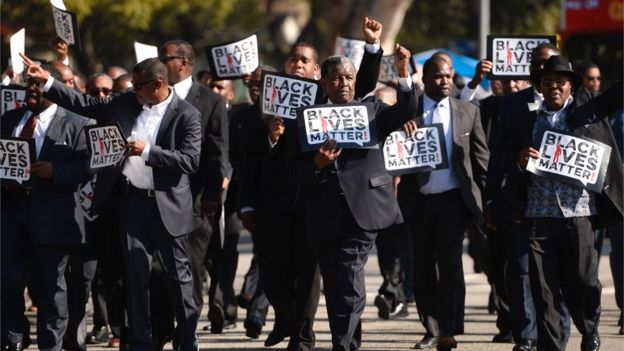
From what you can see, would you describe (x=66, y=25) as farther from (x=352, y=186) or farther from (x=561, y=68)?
(x=561, y=68)

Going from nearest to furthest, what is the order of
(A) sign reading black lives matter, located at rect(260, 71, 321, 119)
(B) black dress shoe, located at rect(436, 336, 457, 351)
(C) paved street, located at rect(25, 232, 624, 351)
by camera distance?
(A) sign reading black lives matter, located at rect(260, 71, 321, 119)
(B) black dress shoe, located at rect(436, 336, 457, 351)
(C) paved street, located at rect(25, 232, 624, 351)

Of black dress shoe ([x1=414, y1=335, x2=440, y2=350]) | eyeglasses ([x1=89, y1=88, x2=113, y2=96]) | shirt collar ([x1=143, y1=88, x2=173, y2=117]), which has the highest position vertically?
shirt collar ([x1=143, y1=88, x2=173, y2=117])

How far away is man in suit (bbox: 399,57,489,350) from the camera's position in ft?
35.5

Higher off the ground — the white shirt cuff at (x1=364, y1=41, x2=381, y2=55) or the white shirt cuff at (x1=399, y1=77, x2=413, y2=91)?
the white shirt cuff at (x1=364, y1=41, x2=381, y2=55)

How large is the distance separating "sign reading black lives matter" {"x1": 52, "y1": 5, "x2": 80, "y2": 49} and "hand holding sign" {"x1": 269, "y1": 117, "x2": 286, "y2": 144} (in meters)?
1.96

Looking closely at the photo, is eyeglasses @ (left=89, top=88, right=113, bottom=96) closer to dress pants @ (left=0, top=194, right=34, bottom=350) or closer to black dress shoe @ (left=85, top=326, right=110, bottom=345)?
black dress shoe @ (left=85, top=326, right=110, bottom=345)

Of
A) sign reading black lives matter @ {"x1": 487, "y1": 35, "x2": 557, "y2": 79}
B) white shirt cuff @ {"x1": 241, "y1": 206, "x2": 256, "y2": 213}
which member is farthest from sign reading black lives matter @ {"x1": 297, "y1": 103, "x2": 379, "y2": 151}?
sign reading black lives matter @ {"x1": 487, "y1": 35, "x2": 557, "y2": 79}

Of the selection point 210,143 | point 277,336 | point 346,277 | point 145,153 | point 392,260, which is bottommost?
point 277,336

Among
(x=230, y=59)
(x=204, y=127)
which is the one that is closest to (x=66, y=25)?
(x=204, y=127)

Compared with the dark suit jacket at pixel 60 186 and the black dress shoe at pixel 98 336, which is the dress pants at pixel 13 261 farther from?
the black dress shoe at pixel 98 336

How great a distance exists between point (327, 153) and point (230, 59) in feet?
11.7

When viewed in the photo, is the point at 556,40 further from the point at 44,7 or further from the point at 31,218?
the point at 44,7

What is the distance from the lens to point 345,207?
1002cm

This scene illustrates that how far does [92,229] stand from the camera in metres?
11.0
